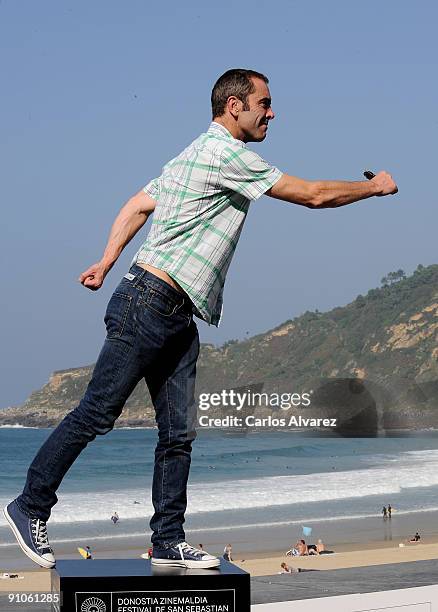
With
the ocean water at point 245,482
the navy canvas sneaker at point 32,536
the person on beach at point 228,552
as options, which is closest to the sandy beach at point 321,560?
the person on beach at point 228,552

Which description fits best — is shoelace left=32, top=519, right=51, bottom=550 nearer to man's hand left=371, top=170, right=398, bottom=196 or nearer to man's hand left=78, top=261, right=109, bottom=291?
man's hand left=78, top=261, right=109, bottom=291

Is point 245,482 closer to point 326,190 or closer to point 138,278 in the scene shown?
point 138,278

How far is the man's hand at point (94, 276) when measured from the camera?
12.8ft

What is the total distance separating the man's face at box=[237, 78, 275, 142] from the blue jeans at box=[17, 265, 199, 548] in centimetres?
54

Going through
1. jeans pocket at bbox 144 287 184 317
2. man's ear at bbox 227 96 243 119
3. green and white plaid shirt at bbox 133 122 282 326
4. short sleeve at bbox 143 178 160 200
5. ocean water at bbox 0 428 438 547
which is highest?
ocean water at bbox 0 428 438 547

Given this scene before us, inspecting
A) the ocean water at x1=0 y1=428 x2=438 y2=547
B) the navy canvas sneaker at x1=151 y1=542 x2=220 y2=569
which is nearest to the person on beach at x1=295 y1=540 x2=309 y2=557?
the ocean water at x1=0 y1=428 x2=438 y2=547

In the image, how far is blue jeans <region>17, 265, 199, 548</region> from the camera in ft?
12.2

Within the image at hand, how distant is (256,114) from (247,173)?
0.78ft

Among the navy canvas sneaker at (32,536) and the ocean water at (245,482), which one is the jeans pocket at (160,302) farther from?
the ocean water at (245,482)

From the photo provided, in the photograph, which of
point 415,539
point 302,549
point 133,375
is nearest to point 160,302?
point 133,375

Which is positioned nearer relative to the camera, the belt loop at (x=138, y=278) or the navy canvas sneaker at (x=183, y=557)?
the belt loop at (x=138, y=278)

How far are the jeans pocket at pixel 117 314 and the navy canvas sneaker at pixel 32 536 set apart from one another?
63 centimetres

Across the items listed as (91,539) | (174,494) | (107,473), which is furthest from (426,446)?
(174,494)

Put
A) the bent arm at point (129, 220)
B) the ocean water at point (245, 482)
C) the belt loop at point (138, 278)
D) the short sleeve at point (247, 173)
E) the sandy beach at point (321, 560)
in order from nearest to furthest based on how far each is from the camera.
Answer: the short sleeve at point (247, 173)
the belt loop at point (138, 278)
the bent arm at point (129, 220)
the sandy beach at point (321, 560)
the ocean water at point (245, 482)
